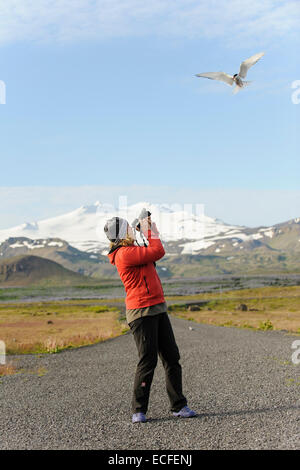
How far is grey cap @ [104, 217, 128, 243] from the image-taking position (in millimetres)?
7371

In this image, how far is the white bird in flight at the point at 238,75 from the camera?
41.1 ft

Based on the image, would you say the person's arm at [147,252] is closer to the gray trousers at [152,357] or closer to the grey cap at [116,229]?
the grey cap at [116,229]

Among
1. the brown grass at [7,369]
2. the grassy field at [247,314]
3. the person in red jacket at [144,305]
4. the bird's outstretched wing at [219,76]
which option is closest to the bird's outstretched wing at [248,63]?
the bird's outstretched wing at [219,76]

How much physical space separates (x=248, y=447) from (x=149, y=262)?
269cm

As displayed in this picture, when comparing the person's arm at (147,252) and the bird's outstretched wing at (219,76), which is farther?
the bird's outstretched wing at (219,76)

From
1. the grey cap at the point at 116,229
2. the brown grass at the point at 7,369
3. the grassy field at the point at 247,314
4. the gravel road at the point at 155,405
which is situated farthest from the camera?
the grassy field at the point at 247,314

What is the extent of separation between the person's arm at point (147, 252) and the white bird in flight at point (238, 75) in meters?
6.41

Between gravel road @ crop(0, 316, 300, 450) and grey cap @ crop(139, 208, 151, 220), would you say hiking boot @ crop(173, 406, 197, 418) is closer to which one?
gravel road @ crop(0, 316, 300, 450)

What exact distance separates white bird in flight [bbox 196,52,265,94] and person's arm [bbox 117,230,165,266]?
253 inches

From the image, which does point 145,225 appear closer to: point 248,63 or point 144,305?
point 144,305

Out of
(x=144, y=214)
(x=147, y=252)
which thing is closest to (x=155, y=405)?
(x=147, y=252)

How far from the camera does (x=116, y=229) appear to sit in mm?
7398

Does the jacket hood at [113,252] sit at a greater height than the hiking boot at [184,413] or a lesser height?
greater

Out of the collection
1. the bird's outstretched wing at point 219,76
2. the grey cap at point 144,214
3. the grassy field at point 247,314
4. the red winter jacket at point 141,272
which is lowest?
the grassy field at point 247,314
